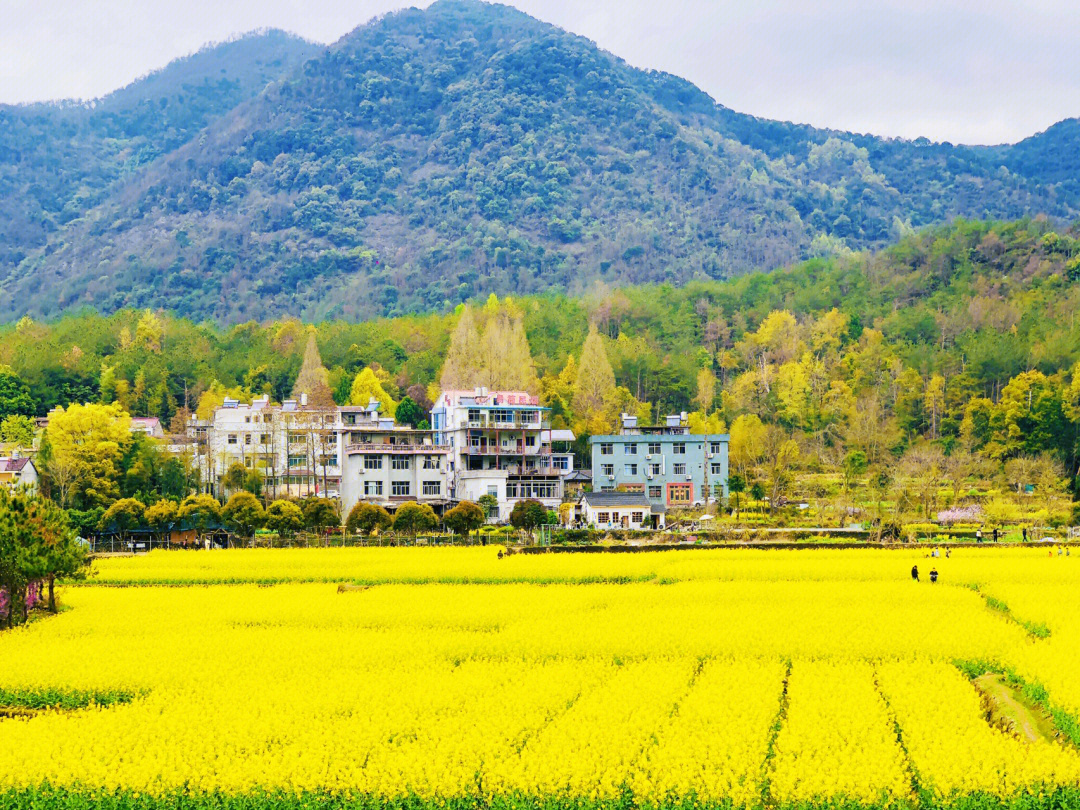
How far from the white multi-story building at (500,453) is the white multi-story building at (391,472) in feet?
Result: 3.96

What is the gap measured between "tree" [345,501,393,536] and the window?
21.7m

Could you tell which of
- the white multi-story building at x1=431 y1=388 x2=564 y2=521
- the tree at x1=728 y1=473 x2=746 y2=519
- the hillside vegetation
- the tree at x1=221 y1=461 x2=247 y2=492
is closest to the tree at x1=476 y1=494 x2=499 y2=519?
the white multi-story building at x1=431 y1=388 x2=564 y2=521

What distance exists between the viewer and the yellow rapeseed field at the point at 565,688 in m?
16.5

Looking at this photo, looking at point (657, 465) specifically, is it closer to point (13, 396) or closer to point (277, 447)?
point (277, 447)

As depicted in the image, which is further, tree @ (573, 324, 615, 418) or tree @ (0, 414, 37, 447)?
tree @ (573, 324, 615, 418)

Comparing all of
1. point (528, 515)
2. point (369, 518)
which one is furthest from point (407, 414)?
point (528, 515)

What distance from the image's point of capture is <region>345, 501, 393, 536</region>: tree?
182 ft

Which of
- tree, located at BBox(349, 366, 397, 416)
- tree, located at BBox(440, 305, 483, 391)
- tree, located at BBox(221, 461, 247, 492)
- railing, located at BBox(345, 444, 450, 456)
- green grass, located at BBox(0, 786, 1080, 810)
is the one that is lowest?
green grass, located at BBox(0, 786, 1080, 810)

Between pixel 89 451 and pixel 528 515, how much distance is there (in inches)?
1016

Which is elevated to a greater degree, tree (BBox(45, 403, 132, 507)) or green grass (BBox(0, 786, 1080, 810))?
tree (BBox(45, 403, 132, 507))

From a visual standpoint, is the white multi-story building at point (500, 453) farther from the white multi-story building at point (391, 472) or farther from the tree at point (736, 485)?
the tree at point (736, 485)

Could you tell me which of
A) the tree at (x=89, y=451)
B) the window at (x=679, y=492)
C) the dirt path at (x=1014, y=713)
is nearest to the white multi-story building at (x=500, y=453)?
the window at (x=679, y=492)

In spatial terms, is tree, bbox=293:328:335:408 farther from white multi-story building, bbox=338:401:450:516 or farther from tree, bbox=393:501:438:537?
tree, bbox=393:501:438:537

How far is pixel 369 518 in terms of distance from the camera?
2184 inches
